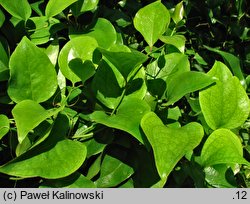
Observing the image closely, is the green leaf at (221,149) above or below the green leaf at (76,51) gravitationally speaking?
below

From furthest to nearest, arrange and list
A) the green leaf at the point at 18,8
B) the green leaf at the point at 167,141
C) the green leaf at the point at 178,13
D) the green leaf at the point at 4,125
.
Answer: the green leaf at the point at 178,13 < the green leaf at the point at 18,8 < the green leaf at the point at 4,125 < the green leaf at the point at 167,141

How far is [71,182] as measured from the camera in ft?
2.28

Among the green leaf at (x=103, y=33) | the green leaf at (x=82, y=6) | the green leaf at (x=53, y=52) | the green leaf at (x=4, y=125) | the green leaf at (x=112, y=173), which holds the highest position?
the green leaf at (x=82, y=6)

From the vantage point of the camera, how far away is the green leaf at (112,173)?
0.73m

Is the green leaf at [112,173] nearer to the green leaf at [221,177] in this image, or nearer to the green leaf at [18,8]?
the green leaf at [221,177]

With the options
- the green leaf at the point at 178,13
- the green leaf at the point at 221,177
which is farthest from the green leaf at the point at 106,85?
the green leaf at the point at 178,13

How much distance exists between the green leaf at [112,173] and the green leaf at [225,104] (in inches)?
7.2

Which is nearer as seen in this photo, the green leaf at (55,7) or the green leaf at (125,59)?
the green leaf at (125,59)

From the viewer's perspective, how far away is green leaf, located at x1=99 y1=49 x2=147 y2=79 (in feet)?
2.18

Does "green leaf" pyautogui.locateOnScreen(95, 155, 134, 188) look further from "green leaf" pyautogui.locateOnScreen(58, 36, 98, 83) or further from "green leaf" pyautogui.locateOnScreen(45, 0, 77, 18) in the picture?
"green leaf" pyautogui.locateOnScreen(45, 0, 77, 18)

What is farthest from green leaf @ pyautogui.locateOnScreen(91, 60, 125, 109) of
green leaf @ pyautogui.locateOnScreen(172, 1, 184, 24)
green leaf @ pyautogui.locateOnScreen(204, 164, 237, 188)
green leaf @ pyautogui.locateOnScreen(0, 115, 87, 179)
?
green leaf @ pyautogui.locateOnScreen(172, 1, 184, 24)
